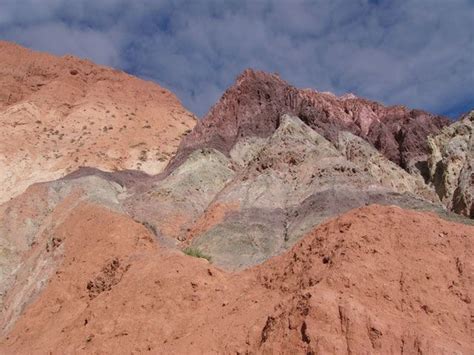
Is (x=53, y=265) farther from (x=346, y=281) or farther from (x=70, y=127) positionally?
(x=70, y=127)

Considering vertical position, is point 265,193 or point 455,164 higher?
point 455,164

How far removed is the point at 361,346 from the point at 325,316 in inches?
36.0

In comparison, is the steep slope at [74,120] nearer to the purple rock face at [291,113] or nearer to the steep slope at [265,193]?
the purple rock face at [291,113]

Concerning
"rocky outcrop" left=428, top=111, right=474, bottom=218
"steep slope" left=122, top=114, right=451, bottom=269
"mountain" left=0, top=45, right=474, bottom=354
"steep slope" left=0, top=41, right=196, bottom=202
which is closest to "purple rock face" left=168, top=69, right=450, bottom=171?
"mountain" left=0, top=45, right=474, bottom=354

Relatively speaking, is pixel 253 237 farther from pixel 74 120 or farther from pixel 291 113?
pixel 74 120

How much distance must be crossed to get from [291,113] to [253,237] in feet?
47.2

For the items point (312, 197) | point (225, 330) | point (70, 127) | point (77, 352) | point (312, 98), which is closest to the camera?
point (225, 330)

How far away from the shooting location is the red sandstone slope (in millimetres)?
11664

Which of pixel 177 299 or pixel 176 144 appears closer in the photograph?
pixel 177 299

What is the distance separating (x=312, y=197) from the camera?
24625 mm

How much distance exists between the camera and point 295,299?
12.6 meters

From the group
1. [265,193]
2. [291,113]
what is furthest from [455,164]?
[265,193]

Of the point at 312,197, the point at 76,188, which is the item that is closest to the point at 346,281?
the point at 312,197

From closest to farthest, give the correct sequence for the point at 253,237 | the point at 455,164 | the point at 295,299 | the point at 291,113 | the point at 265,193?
the point at 295,299 < the point at 253,237 < the point at 265,193 < the point at 455,164 < the point at 291,113
